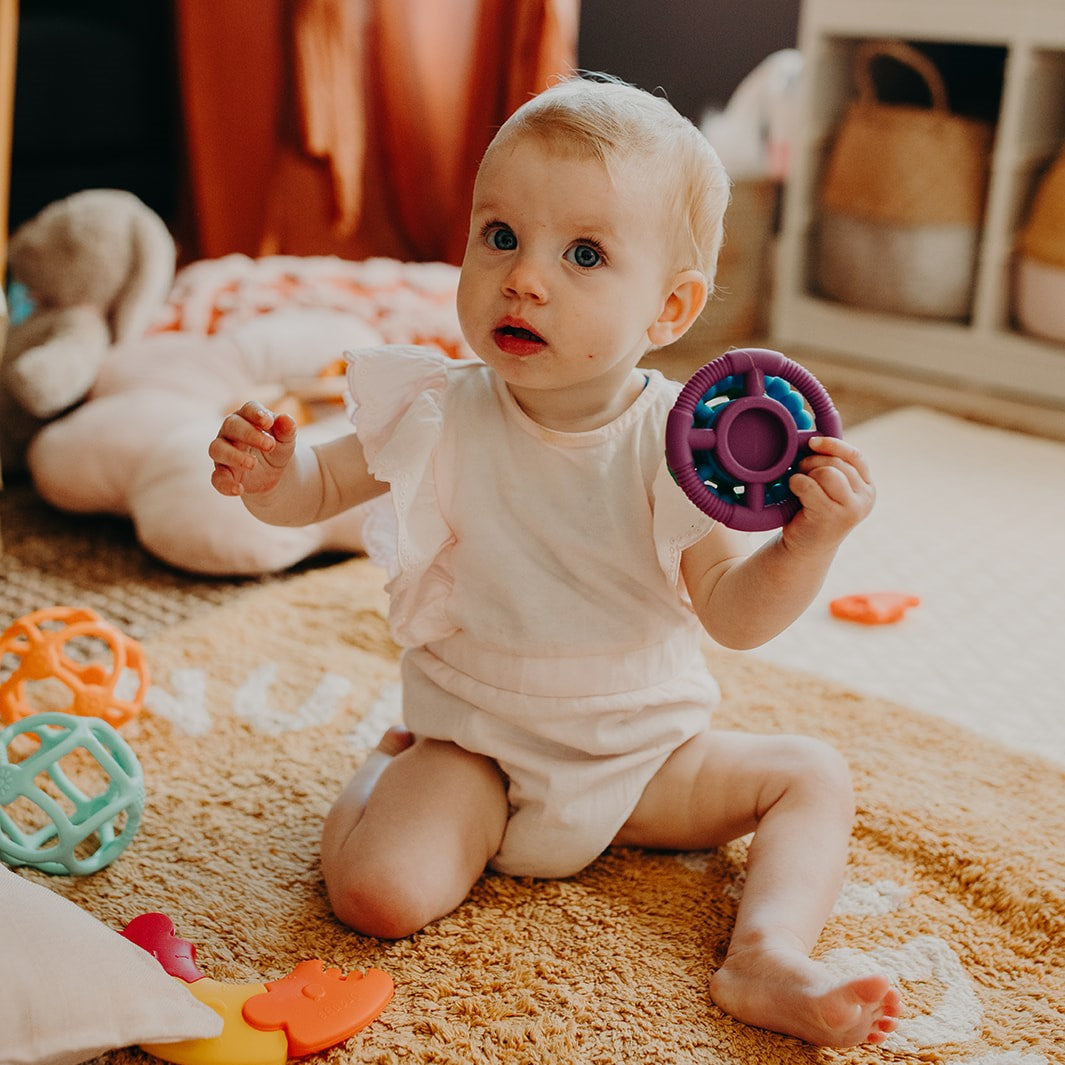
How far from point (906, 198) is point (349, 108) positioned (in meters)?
0.86

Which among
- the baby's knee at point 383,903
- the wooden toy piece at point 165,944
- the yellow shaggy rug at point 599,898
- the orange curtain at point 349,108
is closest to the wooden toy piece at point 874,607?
the yellow shaggy rug at point 599,898

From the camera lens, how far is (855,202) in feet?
6.85

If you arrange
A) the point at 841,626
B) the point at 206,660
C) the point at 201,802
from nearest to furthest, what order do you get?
the point at 201,802 → the point at 206,660 → the point at 841,626

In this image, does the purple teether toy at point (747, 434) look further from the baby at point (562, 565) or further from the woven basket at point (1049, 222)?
the woven basket at point (1049, 222)

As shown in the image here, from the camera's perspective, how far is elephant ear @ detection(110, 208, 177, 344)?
5.04 ft

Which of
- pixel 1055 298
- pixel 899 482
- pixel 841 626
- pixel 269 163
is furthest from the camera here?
pixel 269 163

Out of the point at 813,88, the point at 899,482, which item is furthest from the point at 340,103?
the point at 899,482

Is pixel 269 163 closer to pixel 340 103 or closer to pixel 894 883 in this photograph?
pixel 340 103

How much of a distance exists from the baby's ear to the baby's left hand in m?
0.16

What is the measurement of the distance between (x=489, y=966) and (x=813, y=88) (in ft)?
5.74

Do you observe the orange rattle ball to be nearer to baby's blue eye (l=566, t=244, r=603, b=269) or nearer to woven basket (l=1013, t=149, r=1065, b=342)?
baby's blue eye (l=566, t=244, r=603, b=269)

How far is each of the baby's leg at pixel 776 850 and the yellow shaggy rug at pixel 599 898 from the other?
0.02 meters

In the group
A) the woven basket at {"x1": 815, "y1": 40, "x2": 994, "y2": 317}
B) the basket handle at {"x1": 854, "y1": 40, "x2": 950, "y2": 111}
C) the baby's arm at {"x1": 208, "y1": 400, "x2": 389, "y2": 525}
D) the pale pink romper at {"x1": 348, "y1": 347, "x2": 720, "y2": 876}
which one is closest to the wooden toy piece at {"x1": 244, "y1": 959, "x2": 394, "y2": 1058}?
the pale pink romper at {"x1": 348, "y1": 347, "x2": 720, "y2": 876}

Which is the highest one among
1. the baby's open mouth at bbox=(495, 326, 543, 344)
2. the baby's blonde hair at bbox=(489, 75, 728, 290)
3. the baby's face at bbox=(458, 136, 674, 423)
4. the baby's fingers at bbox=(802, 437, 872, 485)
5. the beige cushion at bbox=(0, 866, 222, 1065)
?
the baby's blonde hair at bbox=(489, 75, 728, 290)
